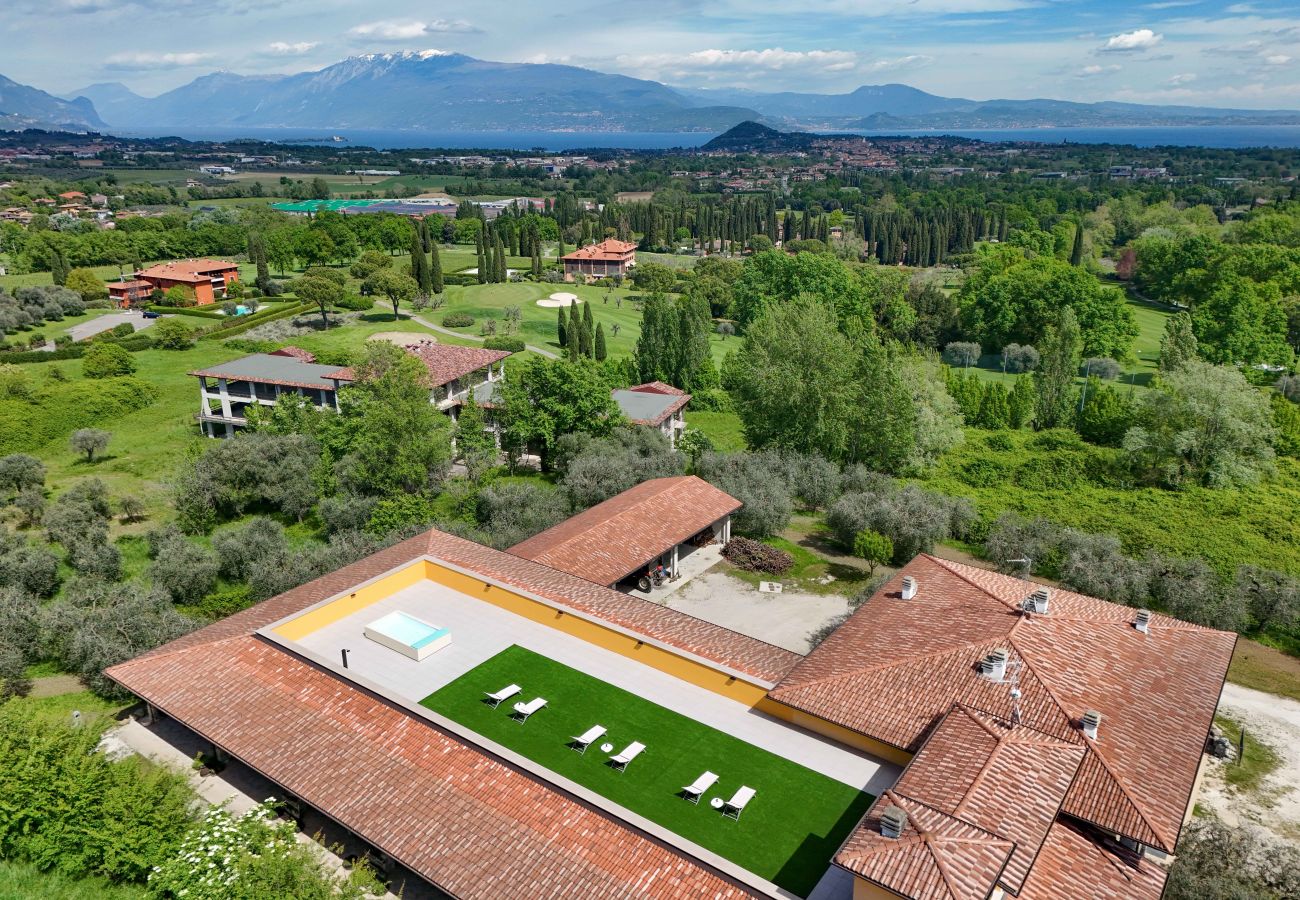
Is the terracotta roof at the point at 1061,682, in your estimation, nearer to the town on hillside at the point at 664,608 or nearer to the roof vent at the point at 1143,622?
the town on hillside at the point at 664,608

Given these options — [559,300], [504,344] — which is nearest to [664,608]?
[504,344]

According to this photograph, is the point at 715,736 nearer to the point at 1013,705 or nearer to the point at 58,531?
the point at 1013,705

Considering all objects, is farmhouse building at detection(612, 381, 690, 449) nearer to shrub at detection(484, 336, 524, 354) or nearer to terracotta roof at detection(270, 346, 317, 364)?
shrub at detection(484, 336, 524, 354)

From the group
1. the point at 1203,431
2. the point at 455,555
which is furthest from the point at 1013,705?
the point at 1203,431

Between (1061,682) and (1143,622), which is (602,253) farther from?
(1061,682)

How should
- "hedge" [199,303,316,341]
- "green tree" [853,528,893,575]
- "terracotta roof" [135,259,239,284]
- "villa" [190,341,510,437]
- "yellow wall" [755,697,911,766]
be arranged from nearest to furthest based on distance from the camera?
"yellow wall" [755,697,911,766] < "green tree" [853,528,893,575] < "villa" [190,341,510,437] < "hedge" [199,303,316,341] < "terracotta roof" [135,259,239,284]

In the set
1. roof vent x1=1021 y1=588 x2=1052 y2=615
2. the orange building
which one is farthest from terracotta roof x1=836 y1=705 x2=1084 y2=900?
the orange building
